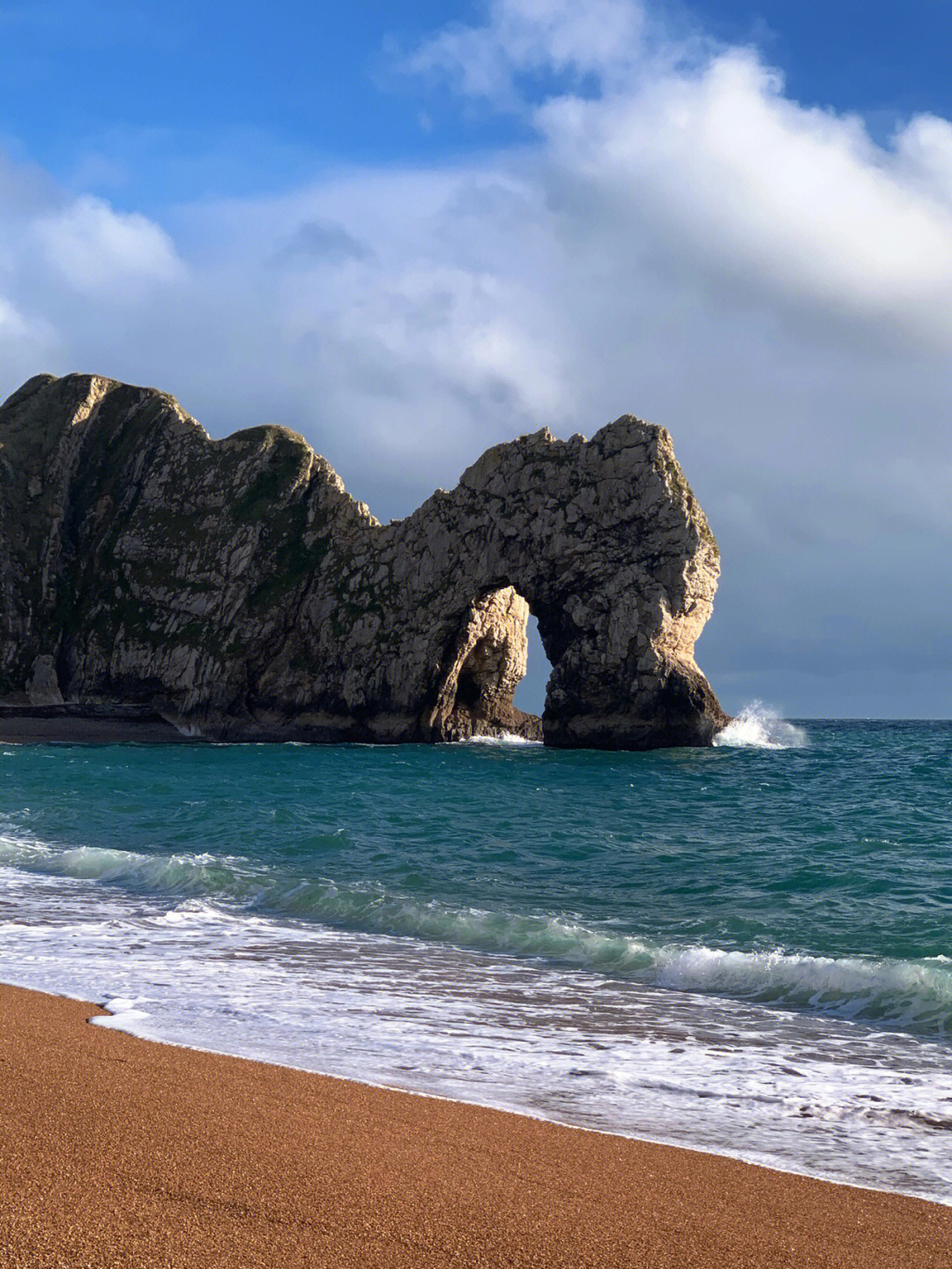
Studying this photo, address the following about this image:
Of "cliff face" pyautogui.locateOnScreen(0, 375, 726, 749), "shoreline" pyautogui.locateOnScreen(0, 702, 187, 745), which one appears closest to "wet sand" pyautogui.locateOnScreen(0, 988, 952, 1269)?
"cliff face" pyautogui.locateOnScreen(0, 375, 726, 749)

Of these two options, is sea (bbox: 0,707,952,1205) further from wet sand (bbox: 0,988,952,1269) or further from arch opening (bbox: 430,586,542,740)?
arch opening (bbox: 430,586,542,740)

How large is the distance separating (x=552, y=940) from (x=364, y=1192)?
25.4ft

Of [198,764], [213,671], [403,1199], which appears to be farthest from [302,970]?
[213,671]

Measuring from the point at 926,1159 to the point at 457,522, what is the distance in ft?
186

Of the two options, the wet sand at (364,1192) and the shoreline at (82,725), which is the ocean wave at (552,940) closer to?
the wet sand at (364,1192)

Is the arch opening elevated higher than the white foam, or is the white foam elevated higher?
the arch opening

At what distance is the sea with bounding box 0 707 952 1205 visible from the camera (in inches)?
265

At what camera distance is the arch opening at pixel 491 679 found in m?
63.3

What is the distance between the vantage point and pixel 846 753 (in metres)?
51.8

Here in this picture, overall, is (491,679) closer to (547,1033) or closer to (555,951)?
(555,951)

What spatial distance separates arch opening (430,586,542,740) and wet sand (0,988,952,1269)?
186 feet

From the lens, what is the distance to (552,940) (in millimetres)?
11797

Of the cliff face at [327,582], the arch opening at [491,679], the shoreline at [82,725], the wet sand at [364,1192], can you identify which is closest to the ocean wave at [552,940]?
the wet sand at [364,1192]

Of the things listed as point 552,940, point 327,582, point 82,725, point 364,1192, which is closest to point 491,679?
point 327,582
